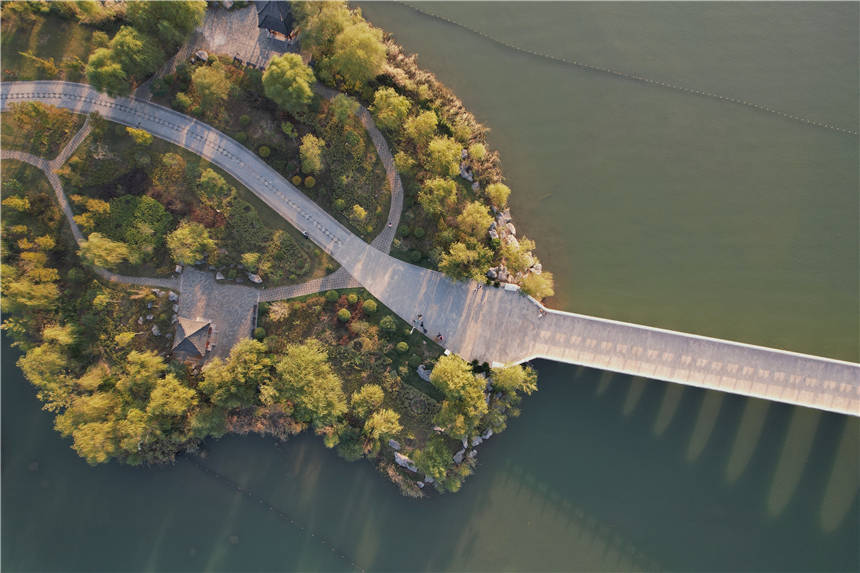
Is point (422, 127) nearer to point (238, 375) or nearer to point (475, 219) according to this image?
point (475, 219)

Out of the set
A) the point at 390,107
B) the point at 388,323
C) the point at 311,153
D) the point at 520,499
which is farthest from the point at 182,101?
the point at 520,499

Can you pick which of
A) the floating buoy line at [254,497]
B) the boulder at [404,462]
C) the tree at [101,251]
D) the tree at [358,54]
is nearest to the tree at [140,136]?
the tree at [101,251]

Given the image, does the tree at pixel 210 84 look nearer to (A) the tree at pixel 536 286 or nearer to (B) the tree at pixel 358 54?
(B) the tree at pixel 358 54

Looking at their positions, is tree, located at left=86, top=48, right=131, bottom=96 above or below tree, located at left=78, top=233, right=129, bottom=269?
above

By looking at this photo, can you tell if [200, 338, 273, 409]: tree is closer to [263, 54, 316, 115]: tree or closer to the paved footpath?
the paved footpath

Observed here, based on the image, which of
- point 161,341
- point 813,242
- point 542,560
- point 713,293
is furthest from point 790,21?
point 161,341

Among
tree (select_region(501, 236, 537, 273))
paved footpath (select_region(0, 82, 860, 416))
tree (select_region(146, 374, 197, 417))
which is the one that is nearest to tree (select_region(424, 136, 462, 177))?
tree (select_region(501, 236, 537, 273))
